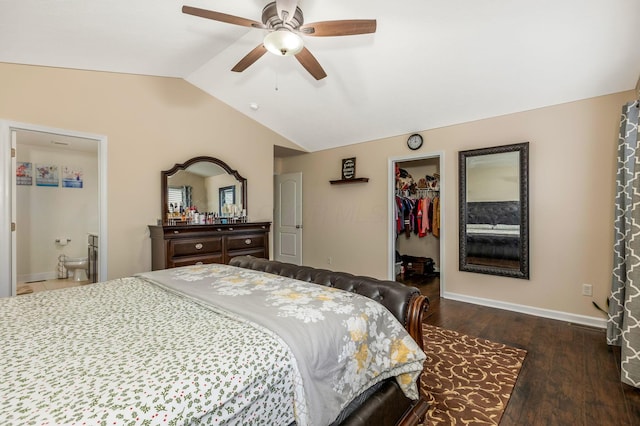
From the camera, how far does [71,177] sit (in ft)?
17.1

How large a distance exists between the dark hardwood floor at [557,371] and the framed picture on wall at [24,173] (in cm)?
629

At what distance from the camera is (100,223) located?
3.35 m

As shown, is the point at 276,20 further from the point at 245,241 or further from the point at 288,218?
the point at 288,218

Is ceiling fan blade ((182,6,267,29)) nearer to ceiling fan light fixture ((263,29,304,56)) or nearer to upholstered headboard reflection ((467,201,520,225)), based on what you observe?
ceiling fan light fixture ((263,29,304,56))

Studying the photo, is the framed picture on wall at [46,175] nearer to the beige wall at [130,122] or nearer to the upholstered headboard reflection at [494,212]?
the beige wall at [130,122]

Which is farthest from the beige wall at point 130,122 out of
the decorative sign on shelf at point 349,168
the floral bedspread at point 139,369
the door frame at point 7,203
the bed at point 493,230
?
the bed at point 493,230

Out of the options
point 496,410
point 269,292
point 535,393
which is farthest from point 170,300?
point 535,393

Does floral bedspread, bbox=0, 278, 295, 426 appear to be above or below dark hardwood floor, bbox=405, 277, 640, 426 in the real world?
above

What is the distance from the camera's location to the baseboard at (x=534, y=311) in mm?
3086

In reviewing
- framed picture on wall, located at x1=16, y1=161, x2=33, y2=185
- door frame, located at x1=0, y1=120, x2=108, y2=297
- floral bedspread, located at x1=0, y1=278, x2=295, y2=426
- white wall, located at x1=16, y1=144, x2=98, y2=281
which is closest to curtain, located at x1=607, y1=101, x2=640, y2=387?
floral bedspread, located at x1=0, y1=278, x2=295, y2=426

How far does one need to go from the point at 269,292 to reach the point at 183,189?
2909 millimetres

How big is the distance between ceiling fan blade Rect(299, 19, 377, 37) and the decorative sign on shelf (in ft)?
9.56

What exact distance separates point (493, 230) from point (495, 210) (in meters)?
A: 0.24

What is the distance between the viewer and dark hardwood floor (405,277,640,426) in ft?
5.73
